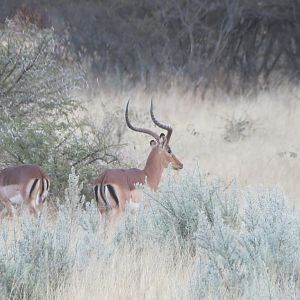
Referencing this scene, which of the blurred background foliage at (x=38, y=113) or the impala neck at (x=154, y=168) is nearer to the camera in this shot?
the impala neck at (x=154, y=168)

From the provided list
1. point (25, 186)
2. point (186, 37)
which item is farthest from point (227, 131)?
point (186, 37)

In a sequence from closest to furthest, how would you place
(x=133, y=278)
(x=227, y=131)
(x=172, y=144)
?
(x=133, y=278) < (x=172, y=144) < (x=227, y=131)

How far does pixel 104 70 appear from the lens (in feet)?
65.8

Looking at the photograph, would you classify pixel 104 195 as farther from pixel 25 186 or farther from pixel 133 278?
pixel 133 278

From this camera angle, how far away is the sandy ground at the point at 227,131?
1116cm

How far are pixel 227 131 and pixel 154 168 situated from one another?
17.5 ft

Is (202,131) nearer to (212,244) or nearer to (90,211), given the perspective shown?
(90,211)

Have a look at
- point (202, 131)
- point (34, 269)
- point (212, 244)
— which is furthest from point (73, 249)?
point (202, 131)

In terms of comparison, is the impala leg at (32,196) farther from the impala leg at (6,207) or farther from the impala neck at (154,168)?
the impala neck at (154,168)

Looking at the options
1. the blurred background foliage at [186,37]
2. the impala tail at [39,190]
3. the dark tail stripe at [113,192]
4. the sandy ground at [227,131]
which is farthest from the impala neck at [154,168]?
the blurred background foliage at [186,37]

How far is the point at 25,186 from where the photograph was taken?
7.77 metres

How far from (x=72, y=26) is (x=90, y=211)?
14.8 meters

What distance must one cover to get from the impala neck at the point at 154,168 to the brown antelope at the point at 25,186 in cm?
123

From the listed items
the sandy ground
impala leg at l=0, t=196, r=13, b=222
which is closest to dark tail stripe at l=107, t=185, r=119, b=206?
impala leg at l=0, t=196, r=13, b=222
